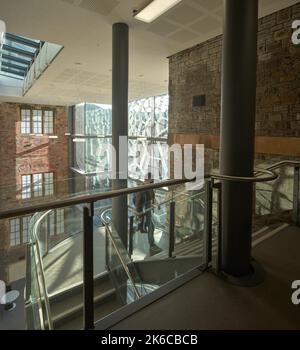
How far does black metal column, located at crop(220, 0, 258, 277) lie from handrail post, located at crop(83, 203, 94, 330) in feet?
3.50

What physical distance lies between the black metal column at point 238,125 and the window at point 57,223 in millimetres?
4126

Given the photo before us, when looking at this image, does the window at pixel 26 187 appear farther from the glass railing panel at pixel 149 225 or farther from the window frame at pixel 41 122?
the glass railing panel at pixel 149 225

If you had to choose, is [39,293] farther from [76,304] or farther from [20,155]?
[20,155]

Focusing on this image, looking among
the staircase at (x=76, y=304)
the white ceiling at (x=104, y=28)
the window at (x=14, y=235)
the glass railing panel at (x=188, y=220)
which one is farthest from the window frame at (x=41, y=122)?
the staircase at (x=76, y=304)

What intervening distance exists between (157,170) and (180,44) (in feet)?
17.4

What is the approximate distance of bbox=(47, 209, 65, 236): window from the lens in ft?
17.3

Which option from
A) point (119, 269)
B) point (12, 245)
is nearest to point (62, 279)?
point (119, 269)

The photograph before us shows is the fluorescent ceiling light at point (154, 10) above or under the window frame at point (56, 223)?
above

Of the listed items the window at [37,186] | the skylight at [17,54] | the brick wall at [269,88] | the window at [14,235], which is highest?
the skylight at [17,54]

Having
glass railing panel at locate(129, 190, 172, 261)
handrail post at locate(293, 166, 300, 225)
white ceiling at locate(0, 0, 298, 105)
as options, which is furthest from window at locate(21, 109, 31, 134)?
handrail post at locate(293, 166, 300, 225)

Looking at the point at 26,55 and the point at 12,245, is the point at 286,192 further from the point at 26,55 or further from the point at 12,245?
the point at 12,245

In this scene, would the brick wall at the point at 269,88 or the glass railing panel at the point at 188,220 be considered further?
the glass railing panel at the point at 188,220

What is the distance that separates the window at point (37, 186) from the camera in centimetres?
875
